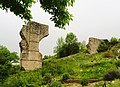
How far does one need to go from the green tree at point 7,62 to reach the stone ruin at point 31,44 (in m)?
1.11

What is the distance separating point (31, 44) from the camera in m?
26.5

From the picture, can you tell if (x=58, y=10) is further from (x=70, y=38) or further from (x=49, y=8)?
(x=70, y=38)

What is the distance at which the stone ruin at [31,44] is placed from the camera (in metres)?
25.7

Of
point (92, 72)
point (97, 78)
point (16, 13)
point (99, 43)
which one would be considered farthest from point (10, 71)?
point (16, 13)

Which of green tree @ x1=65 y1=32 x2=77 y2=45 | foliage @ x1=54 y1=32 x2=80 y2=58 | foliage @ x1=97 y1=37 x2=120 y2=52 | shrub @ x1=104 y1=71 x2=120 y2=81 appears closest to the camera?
shrub @ x1=104 y1=71 x2=120 y2=81

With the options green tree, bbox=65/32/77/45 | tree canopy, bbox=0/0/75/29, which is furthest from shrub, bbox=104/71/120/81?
green tree, bbox=65/32/77/45

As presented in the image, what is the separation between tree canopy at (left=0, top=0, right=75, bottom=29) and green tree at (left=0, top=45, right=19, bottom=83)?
15850 mm

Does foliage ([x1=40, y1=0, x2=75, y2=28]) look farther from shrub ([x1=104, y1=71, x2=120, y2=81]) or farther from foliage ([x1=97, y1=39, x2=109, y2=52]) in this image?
foliage ([x1=97, y1=39, x2=109, y2=52])

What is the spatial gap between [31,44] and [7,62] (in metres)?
2.53

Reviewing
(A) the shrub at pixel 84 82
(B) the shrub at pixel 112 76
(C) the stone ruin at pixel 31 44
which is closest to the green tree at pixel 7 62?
(C) the stone ruin at pixel 31 44

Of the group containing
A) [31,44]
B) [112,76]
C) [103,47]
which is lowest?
[112,76]

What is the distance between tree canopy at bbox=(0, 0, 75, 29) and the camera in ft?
28.4

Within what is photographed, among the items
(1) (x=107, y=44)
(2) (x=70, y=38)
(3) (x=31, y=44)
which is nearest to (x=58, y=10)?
(3) (x=31, y=44)

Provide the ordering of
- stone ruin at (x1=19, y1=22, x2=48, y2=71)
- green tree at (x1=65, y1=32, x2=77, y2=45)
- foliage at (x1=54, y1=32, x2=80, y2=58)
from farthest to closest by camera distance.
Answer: green tree at (x1=65, y1=32, x2=77, y2=45), foliage at (x1=54, y1=32, x2=80, y2=58), stone ruin at (x1=19, y1=22, x2=48, y2=71)
